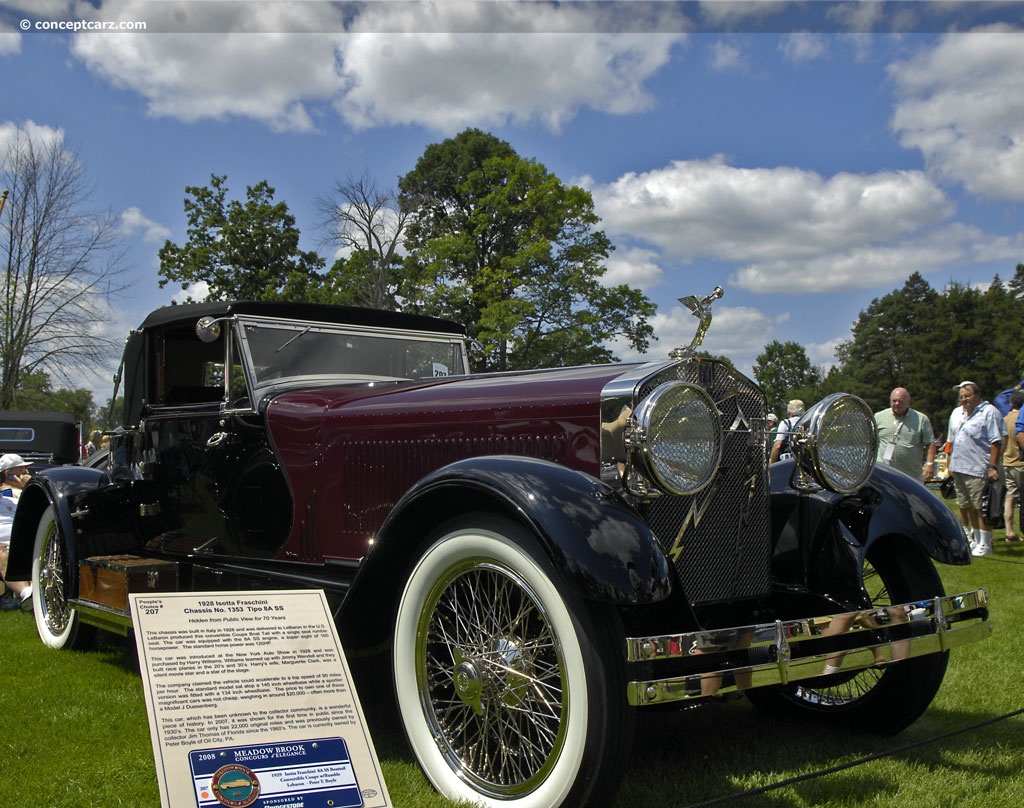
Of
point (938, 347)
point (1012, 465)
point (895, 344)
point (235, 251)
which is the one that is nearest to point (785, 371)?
point (895, 344)

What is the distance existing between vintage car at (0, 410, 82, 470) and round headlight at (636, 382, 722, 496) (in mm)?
12259

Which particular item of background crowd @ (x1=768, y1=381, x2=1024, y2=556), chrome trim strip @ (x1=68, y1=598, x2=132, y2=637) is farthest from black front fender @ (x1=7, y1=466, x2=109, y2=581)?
background crowd @ (x1=768, y1=381, x2=1024, y2=556)

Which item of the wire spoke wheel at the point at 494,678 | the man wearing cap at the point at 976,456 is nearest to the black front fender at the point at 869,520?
the wire spoke wheel at the point at 494,678

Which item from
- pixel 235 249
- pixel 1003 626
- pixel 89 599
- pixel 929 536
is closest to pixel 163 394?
pixel 89 599

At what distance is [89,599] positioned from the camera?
4582mm

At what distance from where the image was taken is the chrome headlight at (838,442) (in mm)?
3227

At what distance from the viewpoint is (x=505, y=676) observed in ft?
8.89

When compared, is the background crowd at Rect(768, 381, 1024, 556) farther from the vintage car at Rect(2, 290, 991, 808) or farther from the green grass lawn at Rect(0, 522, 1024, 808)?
the vintage car at Rect(2, 290, 991, 808)

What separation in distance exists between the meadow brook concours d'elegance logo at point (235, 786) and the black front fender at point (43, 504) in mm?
2929

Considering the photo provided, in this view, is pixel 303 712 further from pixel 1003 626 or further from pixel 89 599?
pixel 1003 626

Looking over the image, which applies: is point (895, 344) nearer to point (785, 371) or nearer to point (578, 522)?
point (785, 371)

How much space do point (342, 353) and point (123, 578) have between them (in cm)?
151

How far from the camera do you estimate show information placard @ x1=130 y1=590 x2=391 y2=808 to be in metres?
2.25

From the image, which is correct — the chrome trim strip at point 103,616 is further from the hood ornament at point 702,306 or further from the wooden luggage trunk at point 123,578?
the hood ornament at point 702,306
